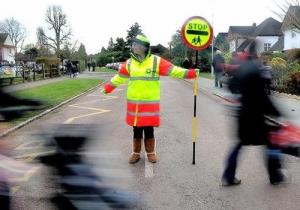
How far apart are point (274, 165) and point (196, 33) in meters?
2.73

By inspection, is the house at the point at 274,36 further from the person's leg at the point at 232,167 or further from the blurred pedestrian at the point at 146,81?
the person's leg at the point at 232,167

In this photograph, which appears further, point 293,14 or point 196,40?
point 293,14

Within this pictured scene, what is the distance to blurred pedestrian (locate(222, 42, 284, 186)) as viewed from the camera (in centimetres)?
568

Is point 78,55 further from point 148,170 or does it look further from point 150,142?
point 148,170

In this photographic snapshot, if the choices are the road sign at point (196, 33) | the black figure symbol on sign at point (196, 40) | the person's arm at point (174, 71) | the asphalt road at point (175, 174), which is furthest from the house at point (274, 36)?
the asphalt road at point (175, 174)

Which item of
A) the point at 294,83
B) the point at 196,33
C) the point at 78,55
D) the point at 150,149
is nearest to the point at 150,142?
the point at 150,149

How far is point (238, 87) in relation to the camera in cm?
575

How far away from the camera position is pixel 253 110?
5.79 meters

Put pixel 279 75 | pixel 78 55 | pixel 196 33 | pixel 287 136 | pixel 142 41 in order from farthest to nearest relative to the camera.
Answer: pixel 78 55 < pixel 279 75 < pixel 196 33 < pixel 142 41 < pixel 287 136

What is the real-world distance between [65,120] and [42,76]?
29724 mm

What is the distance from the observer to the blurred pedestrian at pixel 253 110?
5.68 meters

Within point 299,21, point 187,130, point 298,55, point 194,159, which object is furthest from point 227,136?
point 298,55

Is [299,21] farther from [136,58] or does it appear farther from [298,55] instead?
[136,58]

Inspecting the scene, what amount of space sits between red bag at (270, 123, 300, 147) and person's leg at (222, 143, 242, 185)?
509 millimetres
